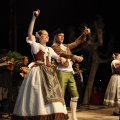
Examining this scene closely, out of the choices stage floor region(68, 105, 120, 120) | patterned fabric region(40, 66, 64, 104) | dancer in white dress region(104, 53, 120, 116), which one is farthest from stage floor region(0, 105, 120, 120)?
patterned fabric region(40, 66, 64, 104)

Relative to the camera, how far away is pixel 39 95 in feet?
15.3

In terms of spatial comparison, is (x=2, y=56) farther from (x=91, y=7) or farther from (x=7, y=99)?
(x=91, y=7)

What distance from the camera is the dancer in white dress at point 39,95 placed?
4637 mm

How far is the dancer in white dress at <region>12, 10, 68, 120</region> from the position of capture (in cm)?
464

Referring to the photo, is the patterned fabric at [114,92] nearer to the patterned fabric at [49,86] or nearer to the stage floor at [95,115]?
the stage floor at [95,115]

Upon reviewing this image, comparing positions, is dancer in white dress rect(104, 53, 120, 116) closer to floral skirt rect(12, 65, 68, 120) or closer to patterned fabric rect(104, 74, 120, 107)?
patterned fabric rect(104, 74, 120, 107)

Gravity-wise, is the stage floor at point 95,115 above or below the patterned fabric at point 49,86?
below

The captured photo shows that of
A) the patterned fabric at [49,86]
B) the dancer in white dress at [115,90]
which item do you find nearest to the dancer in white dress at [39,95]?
the patterned fabric at [49,86]

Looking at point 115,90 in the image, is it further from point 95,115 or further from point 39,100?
point 39,100

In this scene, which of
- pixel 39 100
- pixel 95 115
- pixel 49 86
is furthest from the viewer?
pixel 95 115

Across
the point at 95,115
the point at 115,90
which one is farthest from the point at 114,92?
the point at 95,115

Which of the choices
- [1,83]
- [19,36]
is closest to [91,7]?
[19,36]

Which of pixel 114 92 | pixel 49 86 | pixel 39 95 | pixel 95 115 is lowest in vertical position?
pixel 95 115

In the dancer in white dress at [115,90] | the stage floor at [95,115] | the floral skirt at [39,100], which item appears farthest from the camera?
the dancer in white dress at [115,90]
